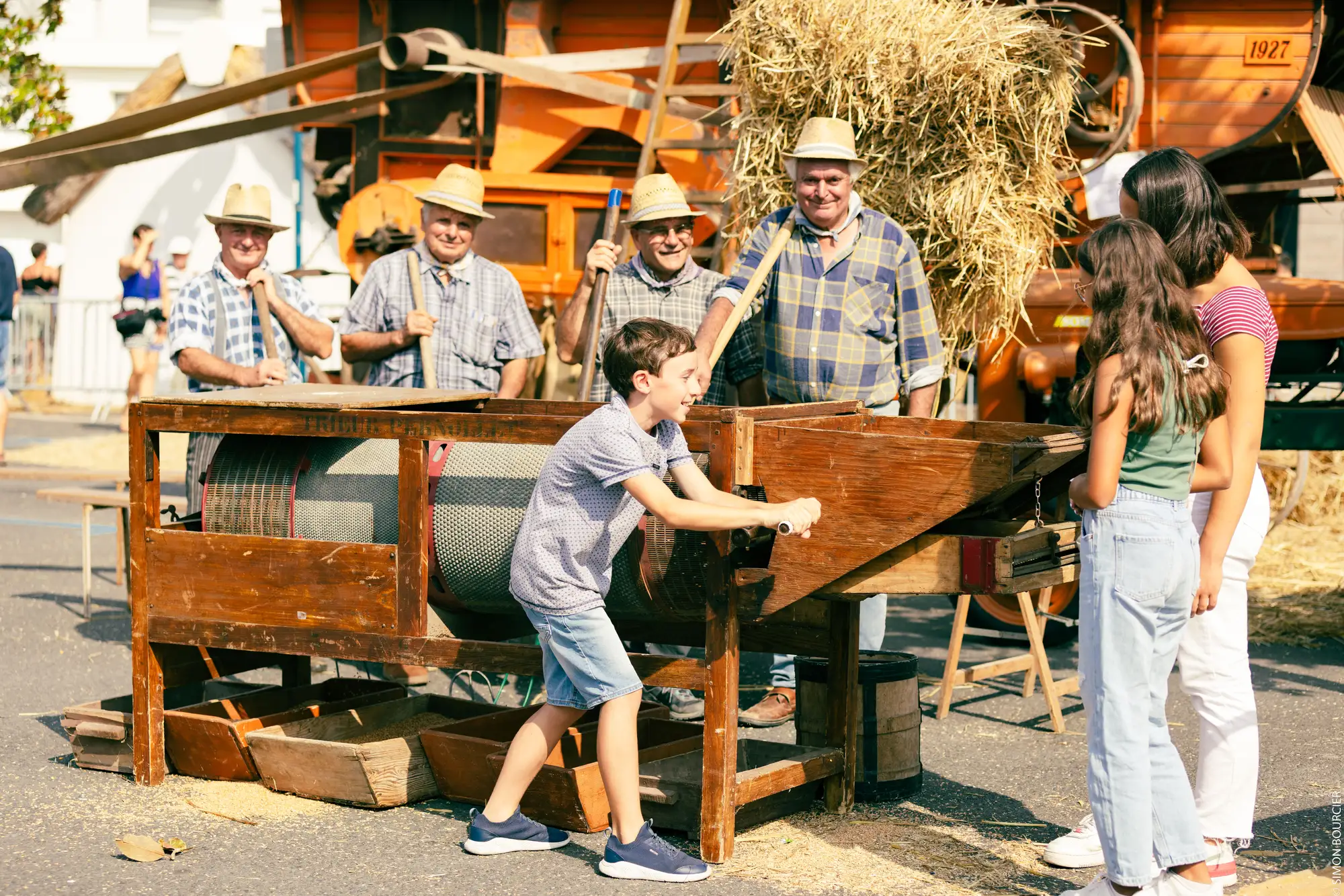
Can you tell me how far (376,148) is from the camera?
10.3m

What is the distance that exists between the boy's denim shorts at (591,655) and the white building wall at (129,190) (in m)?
11.2

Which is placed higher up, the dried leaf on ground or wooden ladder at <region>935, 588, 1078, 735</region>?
wooden ladder at <region>935, 588, 1078, 735</region>

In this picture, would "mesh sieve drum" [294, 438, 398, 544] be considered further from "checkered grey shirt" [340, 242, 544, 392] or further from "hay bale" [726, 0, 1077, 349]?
"hay bale" [726, 0, 1077, 349]

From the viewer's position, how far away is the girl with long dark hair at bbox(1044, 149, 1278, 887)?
3750mm

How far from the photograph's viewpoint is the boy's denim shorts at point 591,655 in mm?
4113

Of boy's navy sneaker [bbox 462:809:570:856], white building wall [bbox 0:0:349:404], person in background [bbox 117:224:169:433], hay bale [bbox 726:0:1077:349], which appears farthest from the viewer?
white building wall [bbox 0:0:349:404]

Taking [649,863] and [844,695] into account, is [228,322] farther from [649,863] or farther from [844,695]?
[649,863]

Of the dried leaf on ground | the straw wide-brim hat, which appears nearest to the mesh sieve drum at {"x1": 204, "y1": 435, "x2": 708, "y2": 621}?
the dried leaf on ground

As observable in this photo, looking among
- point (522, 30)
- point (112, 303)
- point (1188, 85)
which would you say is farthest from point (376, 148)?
point (112, 303)

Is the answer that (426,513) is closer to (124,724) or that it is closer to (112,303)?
(124,724)

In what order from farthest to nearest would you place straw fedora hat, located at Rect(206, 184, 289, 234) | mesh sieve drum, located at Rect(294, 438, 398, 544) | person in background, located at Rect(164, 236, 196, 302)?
1. person in background, located at Rect(164, 236, 196, 302)
2. straw fedora hat, located at Rect(206, 184, 289, 234)
3. mesh sieve drum, located at Rect(294, 438, 398, 544)

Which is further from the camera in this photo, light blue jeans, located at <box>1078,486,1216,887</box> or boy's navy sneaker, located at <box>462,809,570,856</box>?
boy's navy sneaker, located at <box>462,809,570,856</box>

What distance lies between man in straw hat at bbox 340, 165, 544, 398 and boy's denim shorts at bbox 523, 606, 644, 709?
2.24 metres

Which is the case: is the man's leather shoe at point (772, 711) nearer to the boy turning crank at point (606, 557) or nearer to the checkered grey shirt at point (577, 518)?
the boy turning crank at point (606, 557)
